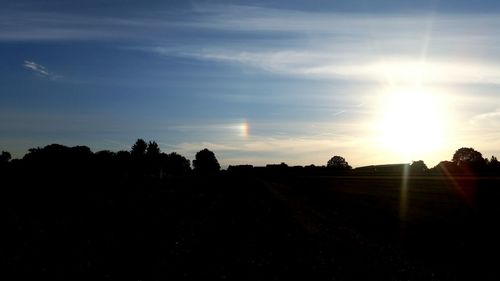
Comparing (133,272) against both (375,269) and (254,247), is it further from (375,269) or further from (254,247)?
(375,269)

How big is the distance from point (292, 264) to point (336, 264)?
2012 mm

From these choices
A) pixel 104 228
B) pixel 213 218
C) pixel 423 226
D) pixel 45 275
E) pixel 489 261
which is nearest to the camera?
pixel 45 275

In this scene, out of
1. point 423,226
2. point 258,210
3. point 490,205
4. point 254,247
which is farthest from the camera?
point 490,205

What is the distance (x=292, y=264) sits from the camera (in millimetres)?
17062

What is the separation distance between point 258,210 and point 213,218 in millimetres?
7417

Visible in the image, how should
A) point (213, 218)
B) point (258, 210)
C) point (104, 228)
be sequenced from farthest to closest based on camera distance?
point (258, 210)
point (213, 218)
point (104, 228)

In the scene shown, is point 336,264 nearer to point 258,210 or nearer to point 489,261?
point 489,261

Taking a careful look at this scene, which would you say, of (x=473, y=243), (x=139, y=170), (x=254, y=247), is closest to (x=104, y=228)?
(x=254, y=247)

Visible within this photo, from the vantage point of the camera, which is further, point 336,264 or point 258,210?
point 258,210

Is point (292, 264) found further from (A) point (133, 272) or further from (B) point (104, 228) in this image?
(B) point (104, 228)

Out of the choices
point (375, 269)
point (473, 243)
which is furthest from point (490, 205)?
point (375, 269)

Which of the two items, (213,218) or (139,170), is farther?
(139,170)

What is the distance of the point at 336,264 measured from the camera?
18.1 m

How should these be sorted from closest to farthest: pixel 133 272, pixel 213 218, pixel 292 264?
1. pixel 133 272
2. pixel 292 264
3. pixel 213 218
